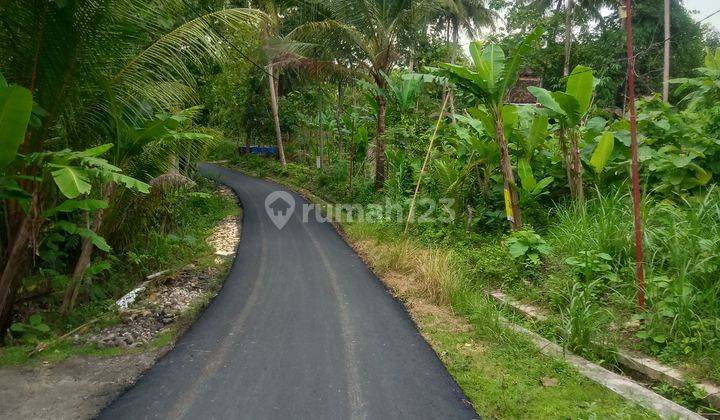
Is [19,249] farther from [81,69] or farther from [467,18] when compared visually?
[467,18]

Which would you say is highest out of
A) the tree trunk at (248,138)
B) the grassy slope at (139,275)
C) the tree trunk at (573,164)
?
the tree trunk at (248,138)

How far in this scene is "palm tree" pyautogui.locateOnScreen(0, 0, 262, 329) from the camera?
4809 millimetres

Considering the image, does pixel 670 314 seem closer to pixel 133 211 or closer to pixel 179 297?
pixel 179 297

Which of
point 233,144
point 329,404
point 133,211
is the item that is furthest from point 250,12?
point 233,144

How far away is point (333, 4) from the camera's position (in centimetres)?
1267

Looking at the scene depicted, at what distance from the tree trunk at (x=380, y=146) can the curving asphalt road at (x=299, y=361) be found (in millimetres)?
5773

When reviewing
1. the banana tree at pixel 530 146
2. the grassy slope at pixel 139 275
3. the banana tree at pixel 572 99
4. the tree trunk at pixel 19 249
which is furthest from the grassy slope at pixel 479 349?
the tree trunk at pixel 19 249

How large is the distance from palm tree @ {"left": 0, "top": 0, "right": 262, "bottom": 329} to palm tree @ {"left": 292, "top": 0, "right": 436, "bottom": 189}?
246 inches

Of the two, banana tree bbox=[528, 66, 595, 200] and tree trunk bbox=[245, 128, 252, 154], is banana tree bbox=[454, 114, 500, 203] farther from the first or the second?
tree trunk bbox=[245, 128, 252, 154]

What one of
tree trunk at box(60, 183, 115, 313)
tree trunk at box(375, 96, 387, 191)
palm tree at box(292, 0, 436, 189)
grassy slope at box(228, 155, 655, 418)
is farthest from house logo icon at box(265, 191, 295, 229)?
tree trunk at box(60, 183, 115, 313)

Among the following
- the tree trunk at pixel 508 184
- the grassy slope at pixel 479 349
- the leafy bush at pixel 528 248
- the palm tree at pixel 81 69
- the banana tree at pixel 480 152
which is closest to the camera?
the grassy slope at pixel 479 349

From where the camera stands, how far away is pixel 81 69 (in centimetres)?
518

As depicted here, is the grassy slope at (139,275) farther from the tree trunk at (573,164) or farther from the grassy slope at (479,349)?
the tree trunk at (573,164)

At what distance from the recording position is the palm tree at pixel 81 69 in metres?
4.81
